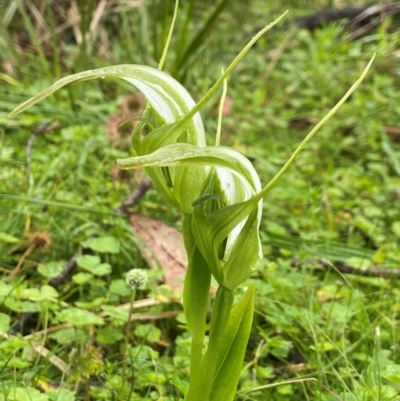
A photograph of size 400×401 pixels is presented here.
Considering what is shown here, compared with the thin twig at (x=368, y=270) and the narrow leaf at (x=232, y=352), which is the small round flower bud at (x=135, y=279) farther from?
the thin twig at (x=368, y=270)

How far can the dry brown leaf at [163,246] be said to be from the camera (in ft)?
3.42

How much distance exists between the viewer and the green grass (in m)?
0.77

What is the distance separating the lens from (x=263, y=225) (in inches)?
53.2

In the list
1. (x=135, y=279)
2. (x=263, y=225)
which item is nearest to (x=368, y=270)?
(x=263, y=225)

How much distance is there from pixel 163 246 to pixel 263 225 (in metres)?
0.35

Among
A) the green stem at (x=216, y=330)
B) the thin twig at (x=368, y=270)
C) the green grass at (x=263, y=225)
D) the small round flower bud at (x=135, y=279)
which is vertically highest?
the green stem at (x=216, y=330)

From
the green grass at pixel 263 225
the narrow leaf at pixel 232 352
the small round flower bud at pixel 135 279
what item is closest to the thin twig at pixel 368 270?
the green grass at pixel 263 225

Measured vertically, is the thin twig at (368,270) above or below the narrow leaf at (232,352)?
below

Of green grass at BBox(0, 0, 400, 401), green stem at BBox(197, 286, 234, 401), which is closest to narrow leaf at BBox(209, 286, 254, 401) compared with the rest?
green stem at BBox(197, 286, 234, 401)

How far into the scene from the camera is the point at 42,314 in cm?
87

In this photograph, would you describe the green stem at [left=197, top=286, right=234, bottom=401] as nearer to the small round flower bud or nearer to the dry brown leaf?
the small round flower bud

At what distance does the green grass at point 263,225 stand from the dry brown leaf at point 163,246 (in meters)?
0.03

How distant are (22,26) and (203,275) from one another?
91.7 inches

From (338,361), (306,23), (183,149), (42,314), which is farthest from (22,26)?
(183,149)
